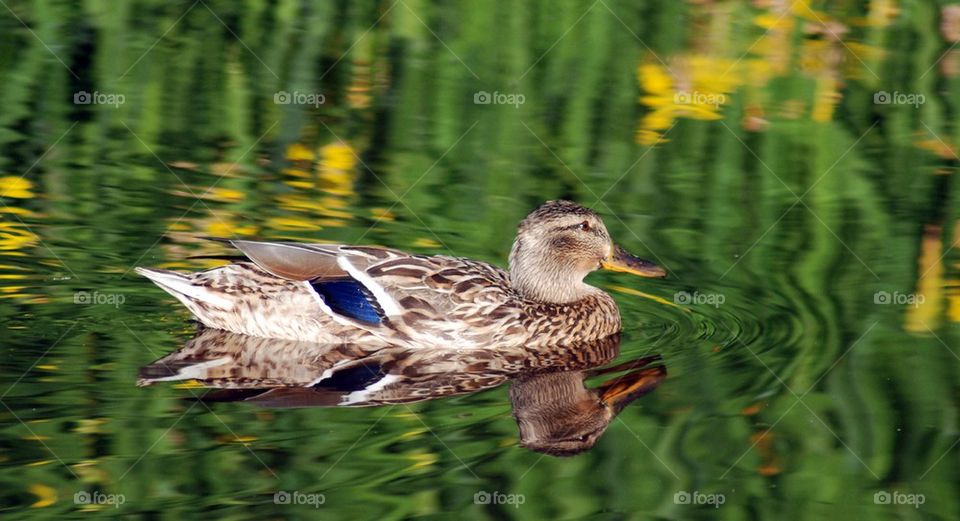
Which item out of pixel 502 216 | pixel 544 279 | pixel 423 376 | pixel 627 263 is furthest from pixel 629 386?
pixel 502 216

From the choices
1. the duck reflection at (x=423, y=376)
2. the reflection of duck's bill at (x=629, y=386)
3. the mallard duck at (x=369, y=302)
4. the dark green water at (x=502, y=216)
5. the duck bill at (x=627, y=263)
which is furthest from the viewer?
the duck bill at (x=627, y=263)

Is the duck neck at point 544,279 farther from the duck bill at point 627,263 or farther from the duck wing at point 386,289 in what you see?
the duck wing at point 386,289

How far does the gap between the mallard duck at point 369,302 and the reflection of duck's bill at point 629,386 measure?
0.93m

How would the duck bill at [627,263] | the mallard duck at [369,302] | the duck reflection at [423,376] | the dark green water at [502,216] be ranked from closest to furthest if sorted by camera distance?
the dark green water at [502,216], the duck reflection at [423,376], the mallard duck at [369,302], the duck bill at [627,263]

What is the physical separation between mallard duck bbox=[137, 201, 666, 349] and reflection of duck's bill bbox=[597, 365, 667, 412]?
36.8 inches

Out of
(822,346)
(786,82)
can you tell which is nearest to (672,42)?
(786,82)

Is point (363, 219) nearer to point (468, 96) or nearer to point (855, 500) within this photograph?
point (468, 96)

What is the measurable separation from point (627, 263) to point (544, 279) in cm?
54

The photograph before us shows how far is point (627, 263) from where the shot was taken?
10023 mm


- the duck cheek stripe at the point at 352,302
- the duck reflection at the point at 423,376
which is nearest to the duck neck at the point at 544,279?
the duck reflection at the point at 423,376

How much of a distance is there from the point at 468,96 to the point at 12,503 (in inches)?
271

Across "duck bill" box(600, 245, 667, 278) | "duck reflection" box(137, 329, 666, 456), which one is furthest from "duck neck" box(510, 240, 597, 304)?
"duck reflection" box(137, 329, 666, 456)

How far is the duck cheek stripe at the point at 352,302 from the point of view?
949 cm

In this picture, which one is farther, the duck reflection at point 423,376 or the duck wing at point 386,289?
the duck wing at point 386,289
